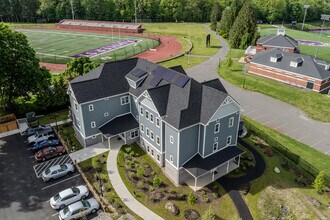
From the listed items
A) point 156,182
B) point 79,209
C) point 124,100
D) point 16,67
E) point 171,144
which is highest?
point 16,67

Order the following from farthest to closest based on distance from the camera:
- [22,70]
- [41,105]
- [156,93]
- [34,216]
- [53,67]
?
[53,67] → [41,105] → [22,70] → [156,93] → [34,216]

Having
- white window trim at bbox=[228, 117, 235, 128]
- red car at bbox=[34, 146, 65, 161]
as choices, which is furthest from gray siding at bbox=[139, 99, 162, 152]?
red car at bbox=[34, 146, 65, 161]

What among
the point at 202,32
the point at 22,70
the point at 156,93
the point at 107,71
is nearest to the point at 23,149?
the point at 22,70

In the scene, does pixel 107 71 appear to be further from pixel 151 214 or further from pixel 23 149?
pixel 151 214

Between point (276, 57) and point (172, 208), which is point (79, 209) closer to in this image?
point (172, 208)

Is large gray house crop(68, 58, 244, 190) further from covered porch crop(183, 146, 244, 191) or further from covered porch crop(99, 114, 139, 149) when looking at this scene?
covered porch crop(99, 114, 139, 149)

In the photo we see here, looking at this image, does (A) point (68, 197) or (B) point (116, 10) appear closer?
(A) point (68, 197)

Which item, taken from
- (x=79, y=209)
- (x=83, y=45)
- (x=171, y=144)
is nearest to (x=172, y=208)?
(x=171, y=144)
